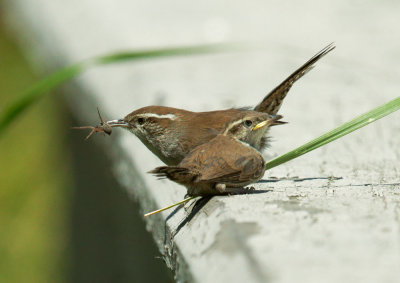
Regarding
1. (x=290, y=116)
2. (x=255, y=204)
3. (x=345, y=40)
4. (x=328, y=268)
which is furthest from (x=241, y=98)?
(x=328, y=268)

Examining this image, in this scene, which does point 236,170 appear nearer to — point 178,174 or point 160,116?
point 178,174

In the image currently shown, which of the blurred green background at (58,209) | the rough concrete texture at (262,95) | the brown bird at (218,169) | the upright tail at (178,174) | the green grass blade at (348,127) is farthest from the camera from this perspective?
the blurred green background at (58,209)

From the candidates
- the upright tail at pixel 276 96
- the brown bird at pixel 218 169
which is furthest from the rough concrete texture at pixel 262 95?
the upright tail at pixel 276 96

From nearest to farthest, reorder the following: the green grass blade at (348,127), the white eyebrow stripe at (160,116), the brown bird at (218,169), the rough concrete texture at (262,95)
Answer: the rough concrete texture at (262,95), the brown bird at (218,169), the green grass blade at (348,127), the white eyebrow stripe at (160,116)

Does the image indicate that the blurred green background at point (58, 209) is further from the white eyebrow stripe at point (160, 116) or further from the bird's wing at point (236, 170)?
the bird's wing at point (236, 170)

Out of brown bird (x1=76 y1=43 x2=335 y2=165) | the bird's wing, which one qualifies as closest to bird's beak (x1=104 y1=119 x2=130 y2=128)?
brown bird (x1=76 y1=43 x2=335 y2=165)

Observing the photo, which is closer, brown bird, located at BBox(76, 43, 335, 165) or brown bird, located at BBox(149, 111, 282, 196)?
brown bird, located at BBox(149, 111, 282, 196)

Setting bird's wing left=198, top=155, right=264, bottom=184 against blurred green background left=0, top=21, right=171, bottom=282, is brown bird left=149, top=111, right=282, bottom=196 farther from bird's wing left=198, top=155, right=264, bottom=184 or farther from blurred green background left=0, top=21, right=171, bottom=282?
→ blurred green background left=0, top=21, right=171, bottom=282
